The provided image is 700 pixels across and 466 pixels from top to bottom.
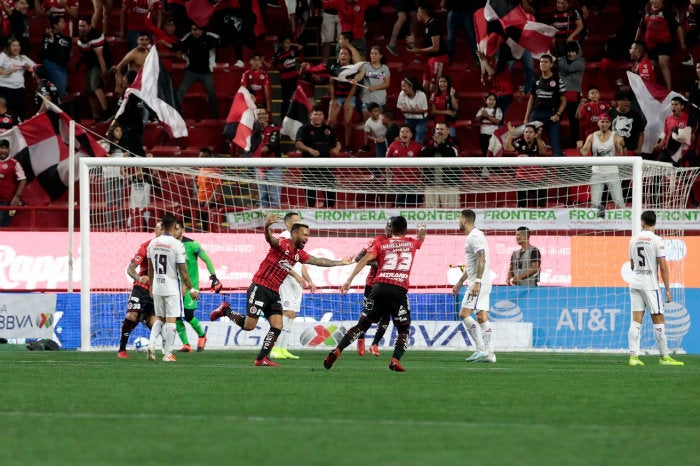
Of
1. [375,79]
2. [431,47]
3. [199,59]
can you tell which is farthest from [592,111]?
[199,59]

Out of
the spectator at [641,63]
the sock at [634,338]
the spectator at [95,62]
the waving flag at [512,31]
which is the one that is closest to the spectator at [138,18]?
the spectator at [95,62]

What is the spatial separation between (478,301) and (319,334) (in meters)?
3.95

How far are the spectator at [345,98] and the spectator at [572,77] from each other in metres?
4.40

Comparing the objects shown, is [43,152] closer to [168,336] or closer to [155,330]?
[155,330]

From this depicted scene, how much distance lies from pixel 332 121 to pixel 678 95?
720cm

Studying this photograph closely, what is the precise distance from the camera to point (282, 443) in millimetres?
8562

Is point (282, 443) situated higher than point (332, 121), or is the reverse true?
point (332, 121)

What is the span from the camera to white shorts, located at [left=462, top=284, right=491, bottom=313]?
17395mm

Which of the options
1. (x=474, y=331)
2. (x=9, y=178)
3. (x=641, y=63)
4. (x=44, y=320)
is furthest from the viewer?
(x=641, y=63)

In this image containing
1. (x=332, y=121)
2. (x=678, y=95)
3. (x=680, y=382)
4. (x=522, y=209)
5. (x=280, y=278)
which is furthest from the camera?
(x=332, y=121)

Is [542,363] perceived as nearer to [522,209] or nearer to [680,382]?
[680,382]

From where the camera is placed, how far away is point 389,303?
49.1ft

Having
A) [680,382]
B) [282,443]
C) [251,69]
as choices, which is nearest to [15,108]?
[251,69]

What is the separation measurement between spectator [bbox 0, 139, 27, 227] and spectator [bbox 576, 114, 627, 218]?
11.1 metres
